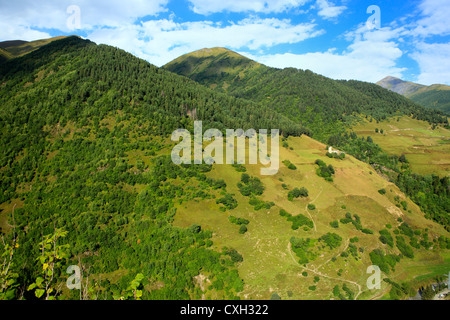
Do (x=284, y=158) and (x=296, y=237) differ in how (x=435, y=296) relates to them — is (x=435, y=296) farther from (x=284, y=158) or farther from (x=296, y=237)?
(x=284, y=158)

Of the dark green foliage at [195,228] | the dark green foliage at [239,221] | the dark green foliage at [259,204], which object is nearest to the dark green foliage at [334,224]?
the dark green foliage at [259,204]

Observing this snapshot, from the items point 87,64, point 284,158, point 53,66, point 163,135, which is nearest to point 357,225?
point 284,158

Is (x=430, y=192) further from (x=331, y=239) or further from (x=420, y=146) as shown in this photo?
(x=331, y=239)

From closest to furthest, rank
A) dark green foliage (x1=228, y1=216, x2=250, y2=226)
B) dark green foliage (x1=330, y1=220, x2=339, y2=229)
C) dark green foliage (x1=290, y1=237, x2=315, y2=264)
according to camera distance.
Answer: dark green foliage (x1=290, y1=237, x2=315, y2=264)
dark green foliage (x1=228, y1=216, x2=250, y2=226)
dark green foliage (x1=330, y1=220, x2=339, y2=229)

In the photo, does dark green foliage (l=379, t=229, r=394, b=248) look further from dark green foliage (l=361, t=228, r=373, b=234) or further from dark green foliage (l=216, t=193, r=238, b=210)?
dark green foliage (l=216, t=193, r=238, b=210)

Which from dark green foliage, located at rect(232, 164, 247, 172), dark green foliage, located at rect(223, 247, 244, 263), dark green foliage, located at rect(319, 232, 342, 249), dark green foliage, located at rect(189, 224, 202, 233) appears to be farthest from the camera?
dark green foliage, located at rect(232, 164, 247, 172)

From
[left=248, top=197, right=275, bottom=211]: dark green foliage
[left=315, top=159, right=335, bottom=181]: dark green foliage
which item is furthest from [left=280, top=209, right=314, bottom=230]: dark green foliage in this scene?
[left=315, top=159, right=335, bottom=181]: dark green foliage

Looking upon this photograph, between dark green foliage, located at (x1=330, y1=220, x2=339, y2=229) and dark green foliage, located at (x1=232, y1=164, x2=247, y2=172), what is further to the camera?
dark green foliage, located at (x1=232, y1=164, x2=247, y2=172)

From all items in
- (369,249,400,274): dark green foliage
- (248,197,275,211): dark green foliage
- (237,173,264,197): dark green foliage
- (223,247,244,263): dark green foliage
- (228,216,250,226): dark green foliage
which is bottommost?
(369,249,400,274): dark green foliage
